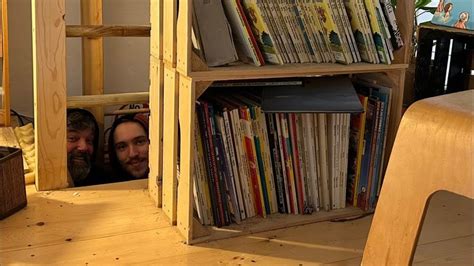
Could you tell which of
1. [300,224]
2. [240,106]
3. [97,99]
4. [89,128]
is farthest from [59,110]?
[300,224]

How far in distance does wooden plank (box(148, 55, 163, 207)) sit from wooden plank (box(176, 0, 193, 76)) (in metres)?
0.20

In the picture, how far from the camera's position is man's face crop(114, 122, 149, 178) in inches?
90.4

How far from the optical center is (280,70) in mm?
1615

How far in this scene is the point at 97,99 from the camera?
2.07 m

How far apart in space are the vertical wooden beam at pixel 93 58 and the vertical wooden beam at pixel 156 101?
70 centimetres

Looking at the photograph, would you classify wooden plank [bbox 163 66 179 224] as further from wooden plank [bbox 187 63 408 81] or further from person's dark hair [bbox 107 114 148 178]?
person's dark hair [bbox 107 114 148 178]

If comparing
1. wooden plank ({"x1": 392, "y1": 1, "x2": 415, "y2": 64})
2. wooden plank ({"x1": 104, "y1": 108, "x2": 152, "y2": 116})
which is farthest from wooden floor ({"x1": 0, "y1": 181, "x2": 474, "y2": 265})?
wooden plank ({"x1": 104, "y1": 108, "x2": 152, "y2": 116})

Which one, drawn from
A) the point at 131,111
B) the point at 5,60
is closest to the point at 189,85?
the point at 131,111

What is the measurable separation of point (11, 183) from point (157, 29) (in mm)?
601

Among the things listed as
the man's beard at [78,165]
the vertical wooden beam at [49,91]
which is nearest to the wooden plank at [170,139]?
the vertical wooden beam at [49,91]

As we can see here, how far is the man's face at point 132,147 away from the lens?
7.53 ft

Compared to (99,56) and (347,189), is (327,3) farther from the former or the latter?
(99,56)

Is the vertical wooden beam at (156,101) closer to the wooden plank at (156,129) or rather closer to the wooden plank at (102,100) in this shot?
the wooden plank at (156,129)

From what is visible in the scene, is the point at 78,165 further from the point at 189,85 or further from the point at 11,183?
the point at 189,85
